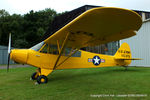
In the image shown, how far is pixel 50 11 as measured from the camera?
48.1 metres

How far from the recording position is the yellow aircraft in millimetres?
3602

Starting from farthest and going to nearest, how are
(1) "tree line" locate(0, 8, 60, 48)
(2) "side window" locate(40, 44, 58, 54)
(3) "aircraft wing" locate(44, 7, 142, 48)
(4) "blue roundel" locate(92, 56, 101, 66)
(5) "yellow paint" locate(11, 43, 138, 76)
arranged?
(1) "tree line" locate(0, 8, 60, 48)
(4) "blue roundel" locate(92, 56, 101, 66)
(2) "side window" locate(40, 44, 58, 54)
(5) "yellow paint" locate(11, 43, 138, 76)
(3) "aircraft wing" locate(44, 7, 142, 48)

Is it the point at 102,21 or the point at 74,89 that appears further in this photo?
the point at 74,89

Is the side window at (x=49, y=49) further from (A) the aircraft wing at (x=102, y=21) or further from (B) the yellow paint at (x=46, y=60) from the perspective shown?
(A) the aircraft wing at (x=102, y=21)

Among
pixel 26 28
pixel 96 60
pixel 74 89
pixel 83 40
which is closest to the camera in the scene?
pixel 74 89

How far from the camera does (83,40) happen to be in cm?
604

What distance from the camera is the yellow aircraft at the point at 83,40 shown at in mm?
3602

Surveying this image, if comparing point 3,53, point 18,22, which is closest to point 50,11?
point 18,22

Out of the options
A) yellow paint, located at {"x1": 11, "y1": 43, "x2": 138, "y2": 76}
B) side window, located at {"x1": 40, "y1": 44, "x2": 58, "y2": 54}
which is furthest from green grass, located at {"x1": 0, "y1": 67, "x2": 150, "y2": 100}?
side window, located at {"x1": 40, "y1": 44, "x2": 58, "y2": 54}

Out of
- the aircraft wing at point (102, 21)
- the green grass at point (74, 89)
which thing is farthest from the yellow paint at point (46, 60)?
the aircraft wing at point (102, 21)

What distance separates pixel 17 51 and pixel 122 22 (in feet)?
15.0

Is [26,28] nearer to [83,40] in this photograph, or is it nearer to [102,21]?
[83,40]

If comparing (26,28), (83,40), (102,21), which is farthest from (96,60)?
(26,28)

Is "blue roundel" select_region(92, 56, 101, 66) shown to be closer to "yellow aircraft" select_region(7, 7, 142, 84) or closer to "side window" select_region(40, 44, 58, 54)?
"yellow aircraft" select_region(7, 7, 142, 84)
